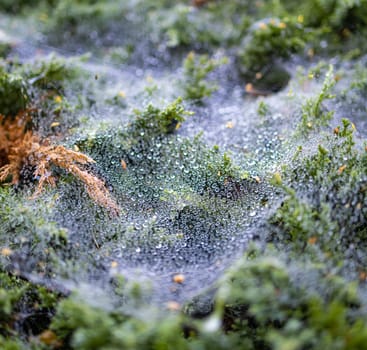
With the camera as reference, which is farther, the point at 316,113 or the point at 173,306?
the point at 316,113

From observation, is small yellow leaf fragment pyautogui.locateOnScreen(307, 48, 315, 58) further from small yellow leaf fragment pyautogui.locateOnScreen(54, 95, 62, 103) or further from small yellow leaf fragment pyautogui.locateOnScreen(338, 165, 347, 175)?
small yellow leaf fragment pyautogui.locateOnScreen(54, 95, 62, 103)

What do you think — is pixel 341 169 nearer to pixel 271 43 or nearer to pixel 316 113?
pixel 316 113

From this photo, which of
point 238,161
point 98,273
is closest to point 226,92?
point 238,161

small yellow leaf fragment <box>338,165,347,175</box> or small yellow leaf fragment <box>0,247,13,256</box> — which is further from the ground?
small yellow leaf fragment <box>338,165,347,175</box>

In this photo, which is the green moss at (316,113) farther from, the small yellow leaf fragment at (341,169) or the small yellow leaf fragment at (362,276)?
the small yellow leaf fragment at (362,276)

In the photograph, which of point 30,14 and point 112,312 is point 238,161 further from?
point 30,14

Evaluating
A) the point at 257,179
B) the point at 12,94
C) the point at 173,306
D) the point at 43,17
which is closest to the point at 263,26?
the point at 257,179

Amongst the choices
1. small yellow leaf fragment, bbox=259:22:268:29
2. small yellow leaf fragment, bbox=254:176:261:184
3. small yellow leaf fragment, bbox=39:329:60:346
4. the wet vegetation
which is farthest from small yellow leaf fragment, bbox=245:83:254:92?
small yellow leaf fragment, bbox=39:329:60:346

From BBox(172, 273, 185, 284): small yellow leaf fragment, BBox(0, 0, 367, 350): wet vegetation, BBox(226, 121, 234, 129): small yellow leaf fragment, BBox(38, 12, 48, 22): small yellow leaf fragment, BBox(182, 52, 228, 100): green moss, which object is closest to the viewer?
BBox(0, 0, 367, 350): wet vegetation

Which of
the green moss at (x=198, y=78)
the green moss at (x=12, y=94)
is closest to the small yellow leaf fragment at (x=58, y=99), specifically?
the green moss at (x=12, y=94)
